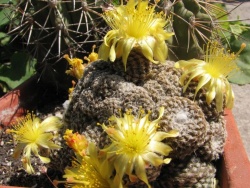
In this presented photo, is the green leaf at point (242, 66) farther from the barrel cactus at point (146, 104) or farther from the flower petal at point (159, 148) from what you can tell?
the flower petal at point (159, 148)

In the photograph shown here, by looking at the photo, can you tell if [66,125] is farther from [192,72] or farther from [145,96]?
[192,72]

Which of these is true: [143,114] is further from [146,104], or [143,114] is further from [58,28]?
[58,28]

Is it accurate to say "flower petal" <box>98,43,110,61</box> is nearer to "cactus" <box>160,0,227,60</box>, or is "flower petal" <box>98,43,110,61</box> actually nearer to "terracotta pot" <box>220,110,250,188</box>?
"cactus" <box>160,0,227,60</box>

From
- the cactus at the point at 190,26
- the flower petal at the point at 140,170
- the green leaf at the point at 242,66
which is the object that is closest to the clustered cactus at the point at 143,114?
the flower petal at the point at 140,170

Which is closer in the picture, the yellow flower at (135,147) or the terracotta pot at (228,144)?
the yellow flower at (135,147)

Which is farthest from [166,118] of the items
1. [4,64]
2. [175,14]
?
[4,64]

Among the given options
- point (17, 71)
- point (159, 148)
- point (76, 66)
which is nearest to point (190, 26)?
point (76, 66)

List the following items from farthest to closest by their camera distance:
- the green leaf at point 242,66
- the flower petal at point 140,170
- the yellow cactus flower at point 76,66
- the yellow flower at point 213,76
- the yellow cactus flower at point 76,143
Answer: the green leaf at point 242,66, the yellow cactus flower at point 76,66, the yellow flower at point 213,76, the yellow cactus flower at point 76,143, the flower petal at point 140,170
